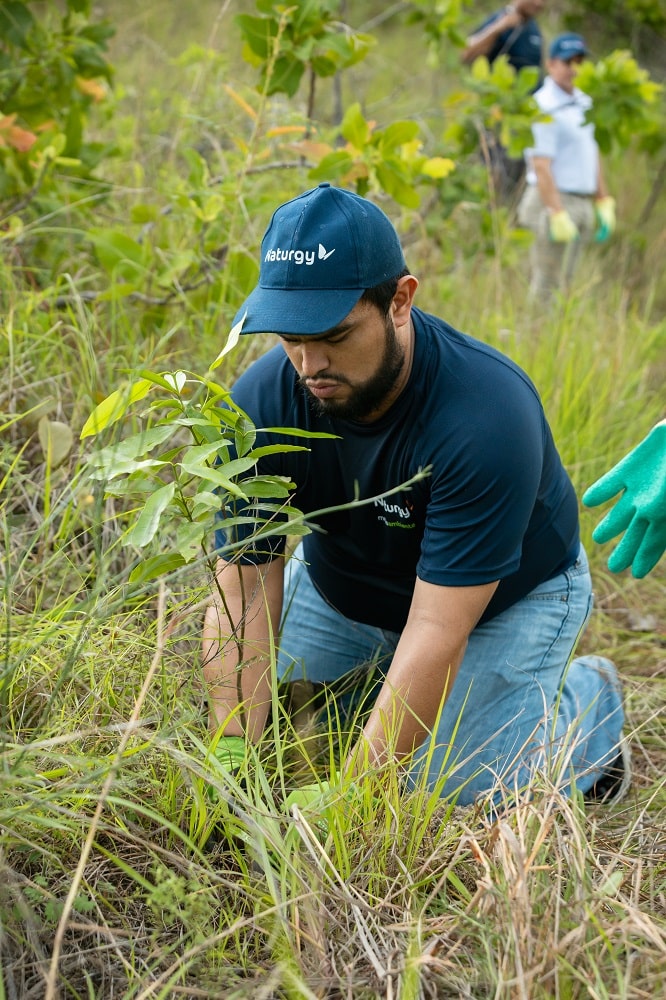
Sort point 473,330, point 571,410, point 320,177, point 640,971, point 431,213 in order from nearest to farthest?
point 640,971, point 320,177, point 571,410, point 473,330, point 431,213

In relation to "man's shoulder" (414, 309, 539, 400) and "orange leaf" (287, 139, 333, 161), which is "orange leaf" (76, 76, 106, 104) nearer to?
"orange leaf" (287, 139, 333, 161)

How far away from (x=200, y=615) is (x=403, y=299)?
75cm

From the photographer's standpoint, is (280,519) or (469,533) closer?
(469,533)

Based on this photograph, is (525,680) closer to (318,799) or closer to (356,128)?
(318,799)

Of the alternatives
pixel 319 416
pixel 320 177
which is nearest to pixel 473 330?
pixel 320 177

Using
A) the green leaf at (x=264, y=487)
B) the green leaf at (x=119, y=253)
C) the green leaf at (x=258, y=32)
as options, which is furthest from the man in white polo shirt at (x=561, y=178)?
the green leaf at (x=264, y=487)

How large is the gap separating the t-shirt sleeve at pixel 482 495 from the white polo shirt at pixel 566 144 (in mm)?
3526

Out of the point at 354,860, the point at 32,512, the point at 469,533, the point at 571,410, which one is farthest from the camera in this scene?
the point at 571,410

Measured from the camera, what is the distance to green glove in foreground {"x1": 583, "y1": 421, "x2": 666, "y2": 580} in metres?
2.05

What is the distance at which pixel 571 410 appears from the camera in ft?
10.3

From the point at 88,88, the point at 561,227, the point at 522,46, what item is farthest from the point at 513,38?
the point at 88,88

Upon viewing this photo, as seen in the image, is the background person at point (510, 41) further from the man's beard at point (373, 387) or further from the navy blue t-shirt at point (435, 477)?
the man's beard at point (373, 387)

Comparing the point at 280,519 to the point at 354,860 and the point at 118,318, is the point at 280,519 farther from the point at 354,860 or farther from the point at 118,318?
the point at 118,318

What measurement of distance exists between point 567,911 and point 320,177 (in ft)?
6.79
